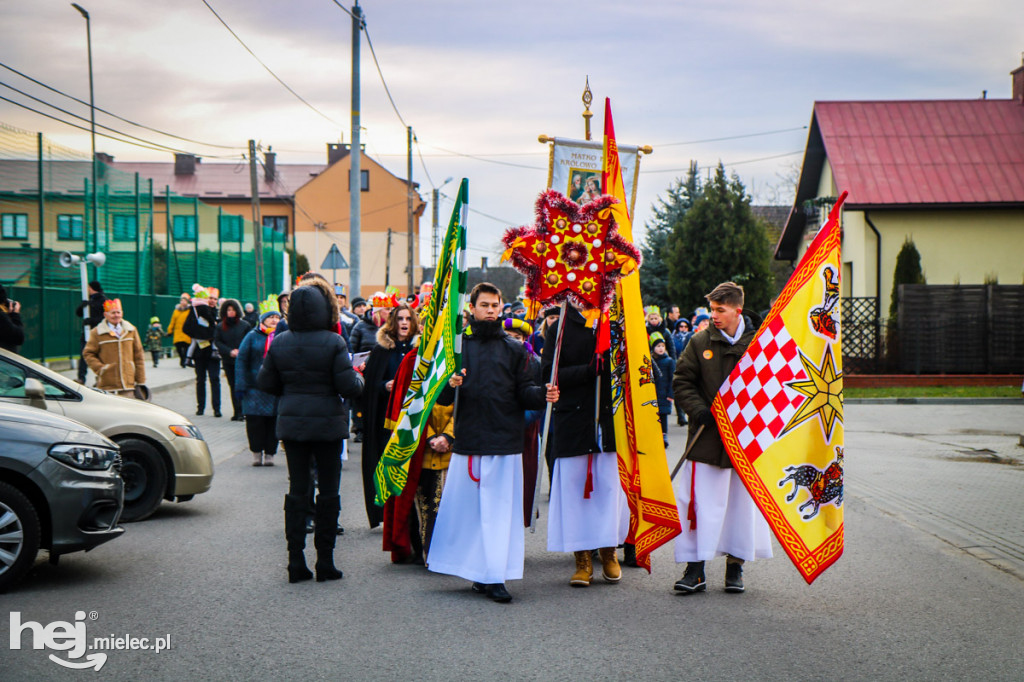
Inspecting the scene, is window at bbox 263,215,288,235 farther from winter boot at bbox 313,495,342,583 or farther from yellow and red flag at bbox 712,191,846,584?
yellow and red flag at bbox 712,191,846,584

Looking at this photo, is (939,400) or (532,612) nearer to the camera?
(532,612)

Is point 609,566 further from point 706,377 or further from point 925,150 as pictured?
point 925,150

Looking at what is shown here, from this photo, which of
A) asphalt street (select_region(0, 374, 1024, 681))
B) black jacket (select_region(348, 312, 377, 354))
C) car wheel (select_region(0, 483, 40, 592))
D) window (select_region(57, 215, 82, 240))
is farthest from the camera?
window (select_region(57, 215, 82, 240))

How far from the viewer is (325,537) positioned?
6.55 meters

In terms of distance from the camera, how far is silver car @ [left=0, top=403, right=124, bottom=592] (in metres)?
5.94

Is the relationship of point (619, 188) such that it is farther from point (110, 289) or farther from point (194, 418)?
point (110, 289)

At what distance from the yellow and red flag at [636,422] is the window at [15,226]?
16.0 metres

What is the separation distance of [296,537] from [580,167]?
7.99 metres

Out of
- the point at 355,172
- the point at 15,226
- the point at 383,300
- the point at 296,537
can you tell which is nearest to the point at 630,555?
the point at 296,537

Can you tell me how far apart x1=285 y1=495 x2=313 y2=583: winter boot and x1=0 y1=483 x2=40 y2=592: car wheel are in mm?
1501

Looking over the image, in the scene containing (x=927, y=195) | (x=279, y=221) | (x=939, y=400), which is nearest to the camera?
(x=939, y=400)

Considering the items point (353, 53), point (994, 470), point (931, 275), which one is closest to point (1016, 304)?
point (931, 275)

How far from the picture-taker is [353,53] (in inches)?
883

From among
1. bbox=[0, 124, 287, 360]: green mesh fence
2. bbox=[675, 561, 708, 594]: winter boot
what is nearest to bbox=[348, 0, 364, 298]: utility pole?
bbox=[0, 124, 287, 360]: green mesh fence
